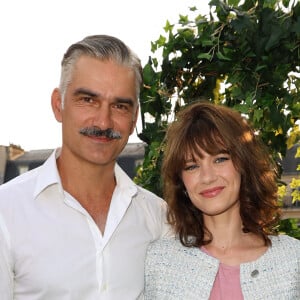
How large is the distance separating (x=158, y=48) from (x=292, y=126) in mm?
695

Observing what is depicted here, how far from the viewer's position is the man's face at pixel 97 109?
2461mm

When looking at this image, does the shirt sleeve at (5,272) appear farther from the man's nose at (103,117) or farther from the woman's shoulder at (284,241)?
Result: the woman's shoulder at (284,241)

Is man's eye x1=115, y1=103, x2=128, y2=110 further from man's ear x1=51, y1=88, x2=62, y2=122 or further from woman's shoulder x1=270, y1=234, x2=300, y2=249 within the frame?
woman's shoulder x1=270, y1=234, x2=300, y2=249

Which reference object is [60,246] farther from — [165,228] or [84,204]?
[165,228]

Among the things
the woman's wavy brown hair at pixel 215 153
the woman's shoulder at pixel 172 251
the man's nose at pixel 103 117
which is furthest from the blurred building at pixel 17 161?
the man's nose at pixel 103 117

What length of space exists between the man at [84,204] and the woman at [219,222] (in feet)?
0.44

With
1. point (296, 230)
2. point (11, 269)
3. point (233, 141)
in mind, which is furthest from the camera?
point (296, 230)

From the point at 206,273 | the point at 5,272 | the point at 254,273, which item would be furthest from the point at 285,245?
the point at 5,272

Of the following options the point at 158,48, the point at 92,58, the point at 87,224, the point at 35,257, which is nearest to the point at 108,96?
the point at 92,58

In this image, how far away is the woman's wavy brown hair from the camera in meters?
2.64

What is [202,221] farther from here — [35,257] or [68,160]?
[35,257]

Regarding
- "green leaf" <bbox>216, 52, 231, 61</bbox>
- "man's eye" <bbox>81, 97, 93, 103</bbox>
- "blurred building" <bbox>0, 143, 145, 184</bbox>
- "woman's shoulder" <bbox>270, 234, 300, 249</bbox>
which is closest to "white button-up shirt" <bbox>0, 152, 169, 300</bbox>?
"man's eye" <bbox>81, 97, 93, 103</bbox>

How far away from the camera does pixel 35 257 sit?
2291 mm

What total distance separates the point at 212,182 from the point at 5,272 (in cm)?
78
